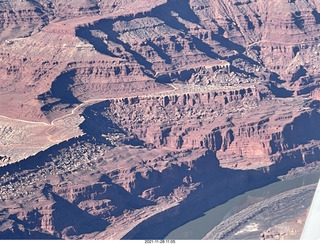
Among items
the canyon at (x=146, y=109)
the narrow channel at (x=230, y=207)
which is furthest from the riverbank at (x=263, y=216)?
the canyon at (x=146, y=109)

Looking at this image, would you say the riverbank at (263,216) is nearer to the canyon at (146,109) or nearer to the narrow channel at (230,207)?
the narrow channel at (230,207)

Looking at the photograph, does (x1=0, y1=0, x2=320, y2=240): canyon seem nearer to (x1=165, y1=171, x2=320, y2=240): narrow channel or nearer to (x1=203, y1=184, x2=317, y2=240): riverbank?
(x1=165, y1=171, x2=320, y2=240): narrow channel

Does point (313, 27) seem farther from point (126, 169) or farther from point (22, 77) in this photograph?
point (126, 169)

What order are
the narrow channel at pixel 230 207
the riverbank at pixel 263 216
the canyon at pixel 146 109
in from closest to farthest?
the riverbank at pixel 263 216 < the canyon at pixel 146 109 < the narrow channel at pixel 230 207

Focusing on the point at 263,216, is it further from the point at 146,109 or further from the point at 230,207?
the point at 146,109

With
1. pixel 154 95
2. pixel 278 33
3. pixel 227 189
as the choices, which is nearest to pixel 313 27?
pixel 278 33

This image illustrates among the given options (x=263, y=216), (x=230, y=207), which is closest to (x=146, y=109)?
(x=230, y=207)
